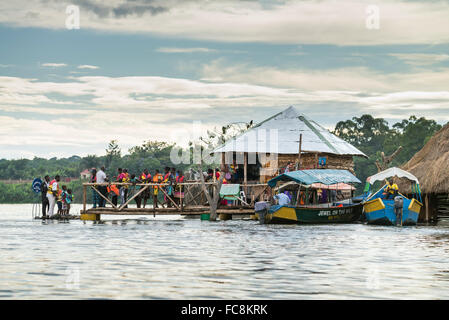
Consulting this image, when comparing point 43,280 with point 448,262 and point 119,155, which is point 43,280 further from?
point 119,155

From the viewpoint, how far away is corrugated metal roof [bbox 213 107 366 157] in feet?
119

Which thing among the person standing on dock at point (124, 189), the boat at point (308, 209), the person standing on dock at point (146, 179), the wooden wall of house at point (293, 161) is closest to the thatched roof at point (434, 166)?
the boat at point (308, 209)

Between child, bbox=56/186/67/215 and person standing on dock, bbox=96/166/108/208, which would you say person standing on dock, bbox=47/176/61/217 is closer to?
child, bbox=56/186/67/215

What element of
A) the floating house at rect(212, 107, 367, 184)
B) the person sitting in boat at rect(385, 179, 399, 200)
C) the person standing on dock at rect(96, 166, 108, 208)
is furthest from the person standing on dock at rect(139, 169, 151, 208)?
the person sitting in boat at rect(385, 179, 399, 200)

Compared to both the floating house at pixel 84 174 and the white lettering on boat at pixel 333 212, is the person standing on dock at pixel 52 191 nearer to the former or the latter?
the white lettering on boat at pixel 333 212

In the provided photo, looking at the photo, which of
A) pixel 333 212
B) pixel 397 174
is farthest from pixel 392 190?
pixel 333 212

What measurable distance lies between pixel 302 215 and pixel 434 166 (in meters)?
7.22

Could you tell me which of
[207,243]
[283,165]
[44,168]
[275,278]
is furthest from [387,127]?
[275,278]

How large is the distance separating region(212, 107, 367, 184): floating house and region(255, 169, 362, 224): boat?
318 centimetres

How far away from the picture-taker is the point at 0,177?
119500mm

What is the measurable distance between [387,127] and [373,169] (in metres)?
21.9

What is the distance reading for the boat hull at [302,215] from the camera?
1130 inches

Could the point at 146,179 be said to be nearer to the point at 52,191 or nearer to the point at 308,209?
the point at 52,191

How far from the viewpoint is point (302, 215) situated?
2888 cm
